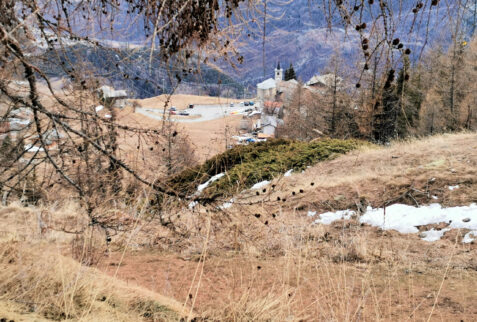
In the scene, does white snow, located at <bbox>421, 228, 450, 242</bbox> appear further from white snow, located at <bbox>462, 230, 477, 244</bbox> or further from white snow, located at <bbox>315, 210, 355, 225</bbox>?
white snow, located at <bbox>315, 210, 355, 225</bbox>

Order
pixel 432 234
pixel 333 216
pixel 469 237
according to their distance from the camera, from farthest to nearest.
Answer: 1. pixel 333 216
2. pixel 432 234
3. pixel 469 237

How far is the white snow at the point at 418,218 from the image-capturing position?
5988mm

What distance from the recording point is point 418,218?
6.58 m

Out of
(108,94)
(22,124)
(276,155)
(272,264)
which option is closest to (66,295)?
(22,124)

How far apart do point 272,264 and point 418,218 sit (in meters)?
3.29

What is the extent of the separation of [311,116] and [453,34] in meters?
31.7

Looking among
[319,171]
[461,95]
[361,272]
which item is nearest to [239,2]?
[361,272]

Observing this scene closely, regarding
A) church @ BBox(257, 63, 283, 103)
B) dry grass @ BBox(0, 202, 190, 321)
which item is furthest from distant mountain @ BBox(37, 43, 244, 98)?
church @ BBox(257, 63, 283, 103)

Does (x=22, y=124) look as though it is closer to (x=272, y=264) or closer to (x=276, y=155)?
(x=272, y=264)

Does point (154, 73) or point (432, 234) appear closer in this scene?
point (154, 73)

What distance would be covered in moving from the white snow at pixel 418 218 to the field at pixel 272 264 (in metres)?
0.17

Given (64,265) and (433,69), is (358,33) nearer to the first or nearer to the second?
(64,265)

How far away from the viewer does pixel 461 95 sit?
3344 centimetres

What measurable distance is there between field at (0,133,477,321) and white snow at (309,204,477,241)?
0.17 metres
